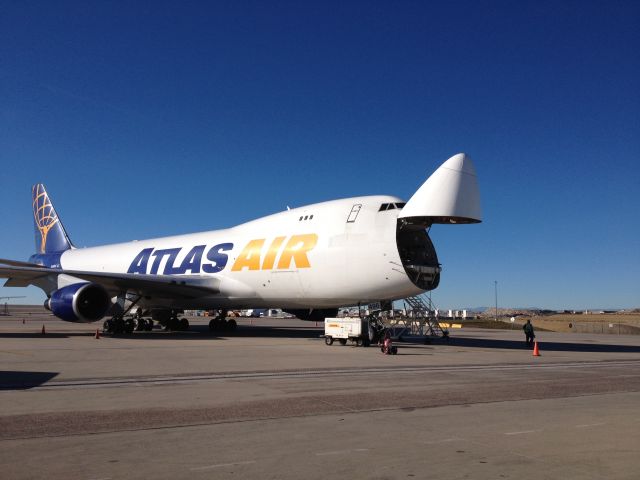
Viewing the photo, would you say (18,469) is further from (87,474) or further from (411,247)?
(411,247)

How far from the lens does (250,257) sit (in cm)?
2875

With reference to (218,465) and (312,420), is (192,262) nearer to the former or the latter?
(312,420)

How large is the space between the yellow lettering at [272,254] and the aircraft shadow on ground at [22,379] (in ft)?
46.2

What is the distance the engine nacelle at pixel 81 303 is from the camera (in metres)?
27.0

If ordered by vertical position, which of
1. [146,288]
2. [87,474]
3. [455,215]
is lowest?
[87,474]

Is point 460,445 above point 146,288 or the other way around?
the other way around

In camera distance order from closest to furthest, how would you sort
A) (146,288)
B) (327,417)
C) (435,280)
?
(327,417), (435,280), (146,288)

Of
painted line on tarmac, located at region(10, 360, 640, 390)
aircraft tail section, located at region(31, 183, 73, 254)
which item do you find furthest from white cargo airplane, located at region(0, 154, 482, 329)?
aircraft tail section, located at region(31, 183, 73, 254)

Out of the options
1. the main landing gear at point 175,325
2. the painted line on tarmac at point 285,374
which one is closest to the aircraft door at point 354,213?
the painted line on tarmac at point 285,374

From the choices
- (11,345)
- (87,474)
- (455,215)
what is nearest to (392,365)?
(455,215)

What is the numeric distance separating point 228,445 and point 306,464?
1298 mm

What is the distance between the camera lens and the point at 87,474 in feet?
19.2

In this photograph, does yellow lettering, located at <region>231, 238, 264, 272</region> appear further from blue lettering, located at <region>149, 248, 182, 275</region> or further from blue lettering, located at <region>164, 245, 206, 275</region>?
blue lettering, located at <region>149, 248, 182, 275</region>

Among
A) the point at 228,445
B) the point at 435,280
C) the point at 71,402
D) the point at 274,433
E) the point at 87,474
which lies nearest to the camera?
the point at 87,474
